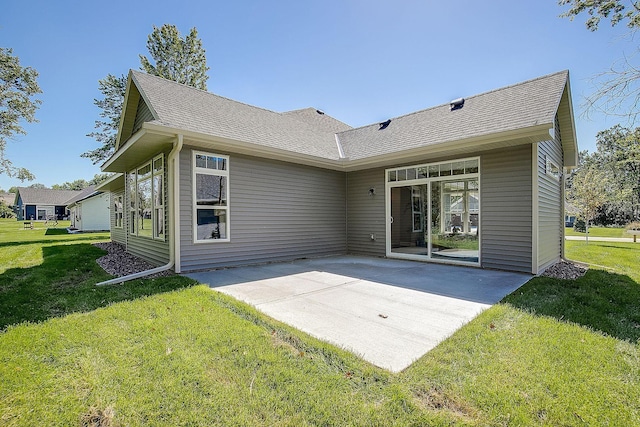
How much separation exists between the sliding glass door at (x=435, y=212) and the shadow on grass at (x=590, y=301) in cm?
197

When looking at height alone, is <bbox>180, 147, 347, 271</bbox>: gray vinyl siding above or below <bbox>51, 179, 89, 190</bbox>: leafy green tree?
below

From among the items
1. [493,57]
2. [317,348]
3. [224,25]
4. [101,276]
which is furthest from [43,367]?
[493,57]

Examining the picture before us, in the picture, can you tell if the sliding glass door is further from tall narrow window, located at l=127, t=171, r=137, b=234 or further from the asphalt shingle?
tall narrow window, located at l=127, t=171, r=137, b=234

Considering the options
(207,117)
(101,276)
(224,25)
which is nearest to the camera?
(101,276)

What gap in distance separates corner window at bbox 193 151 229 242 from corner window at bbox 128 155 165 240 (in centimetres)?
95

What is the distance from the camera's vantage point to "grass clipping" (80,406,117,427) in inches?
71.6

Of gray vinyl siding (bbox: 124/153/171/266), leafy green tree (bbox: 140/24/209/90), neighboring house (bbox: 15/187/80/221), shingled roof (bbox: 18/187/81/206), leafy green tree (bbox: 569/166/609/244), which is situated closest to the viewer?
gray vinyl siding (bbox: 124/153/171/266)

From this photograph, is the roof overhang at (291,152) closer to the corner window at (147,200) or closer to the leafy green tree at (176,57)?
the corner window at (147,200)

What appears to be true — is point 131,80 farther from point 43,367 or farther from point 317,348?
point 317,348

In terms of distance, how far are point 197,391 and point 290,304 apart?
6.90 ft

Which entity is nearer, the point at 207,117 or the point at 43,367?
the point at 43,367

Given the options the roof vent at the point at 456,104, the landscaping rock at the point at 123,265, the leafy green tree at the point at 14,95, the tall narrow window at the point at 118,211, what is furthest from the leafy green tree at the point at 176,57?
the roof vent at the point at 456,104

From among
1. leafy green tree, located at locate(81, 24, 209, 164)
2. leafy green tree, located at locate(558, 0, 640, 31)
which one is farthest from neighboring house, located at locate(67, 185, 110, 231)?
leafy green tree, located at locate(558, 0, 640, 31)

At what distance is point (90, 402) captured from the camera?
6.59 ft
